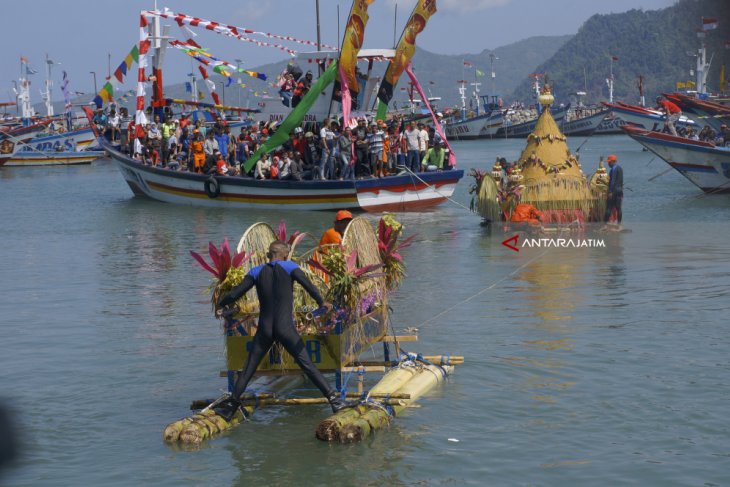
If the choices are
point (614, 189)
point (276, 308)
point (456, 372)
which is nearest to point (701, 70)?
point (614, 189)

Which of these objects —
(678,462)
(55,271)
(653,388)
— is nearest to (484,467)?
(678,462)

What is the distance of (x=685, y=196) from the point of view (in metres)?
36.5

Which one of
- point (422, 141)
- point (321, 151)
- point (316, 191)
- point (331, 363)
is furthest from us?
point (422, 141)

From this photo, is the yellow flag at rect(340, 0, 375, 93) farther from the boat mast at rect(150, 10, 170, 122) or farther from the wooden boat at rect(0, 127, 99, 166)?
the wooden boat at rect(0, 127, 99, 166)

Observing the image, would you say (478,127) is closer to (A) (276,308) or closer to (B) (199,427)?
(A) (276,308)

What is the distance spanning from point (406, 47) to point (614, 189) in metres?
10.0

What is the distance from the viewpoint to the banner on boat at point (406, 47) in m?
30.7

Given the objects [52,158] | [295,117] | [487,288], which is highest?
[295,117]

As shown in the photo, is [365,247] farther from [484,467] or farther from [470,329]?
[470,329]

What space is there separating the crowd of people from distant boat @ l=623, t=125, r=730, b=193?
8.56 metres

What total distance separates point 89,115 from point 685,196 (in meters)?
21.1

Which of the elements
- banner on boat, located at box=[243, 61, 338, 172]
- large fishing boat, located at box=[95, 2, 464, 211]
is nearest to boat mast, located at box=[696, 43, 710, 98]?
large fishing boat, located at box=[95, 2, 464, 211]

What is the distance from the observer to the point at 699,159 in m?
35.8

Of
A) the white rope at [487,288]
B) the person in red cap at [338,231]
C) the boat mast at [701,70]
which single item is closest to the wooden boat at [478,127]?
the boat mast at [701,70]
